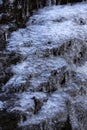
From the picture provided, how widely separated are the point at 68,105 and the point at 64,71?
0.68m

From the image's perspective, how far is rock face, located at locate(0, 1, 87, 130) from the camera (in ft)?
17.8

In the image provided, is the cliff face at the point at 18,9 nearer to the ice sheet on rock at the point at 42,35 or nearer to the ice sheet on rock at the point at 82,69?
the ice sheet on rock at the point at 42,35

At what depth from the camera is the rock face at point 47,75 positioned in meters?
5.43

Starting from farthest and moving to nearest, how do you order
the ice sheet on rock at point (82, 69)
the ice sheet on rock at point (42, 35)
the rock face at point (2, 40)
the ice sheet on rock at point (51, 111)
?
the rock face at point (2, 40) < the ice sheet on rock at point (82, 69) < the ice sheet on rock at point (42, 35) < the ice sheet on rock at point (51, 111)

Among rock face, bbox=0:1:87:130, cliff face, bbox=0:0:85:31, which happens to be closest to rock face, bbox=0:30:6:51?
rock face, bbox=0:1:87:130

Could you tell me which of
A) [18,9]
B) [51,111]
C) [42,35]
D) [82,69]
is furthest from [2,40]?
[51,111]

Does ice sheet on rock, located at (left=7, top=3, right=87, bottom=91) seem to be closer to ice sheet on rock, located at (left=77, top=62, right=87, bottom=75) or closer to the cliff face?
the cliff face

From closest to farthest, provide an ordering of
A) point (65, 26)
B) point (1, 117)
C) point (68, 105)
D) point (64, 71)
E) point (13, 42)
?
point (1, 117), point (68, 105), point (64, 71), point (13, 42), point (65, 26)

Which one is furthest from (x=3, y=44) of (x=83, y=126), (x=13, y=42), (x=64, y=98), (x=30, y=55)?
(x=83, y=126)

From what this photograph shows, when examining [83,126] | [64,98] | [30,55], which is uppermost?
[30,55]

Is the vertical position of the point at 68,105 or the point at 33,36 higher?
the point at 33,36

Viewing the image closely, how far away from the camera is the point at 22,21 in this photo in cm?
754

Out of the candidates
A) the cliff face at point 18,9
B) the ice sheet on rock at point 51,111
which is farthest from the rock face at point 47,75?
the cliff face at point 18,9

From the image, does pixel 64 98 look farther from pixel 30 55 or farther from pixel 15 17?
pixel 15 17
